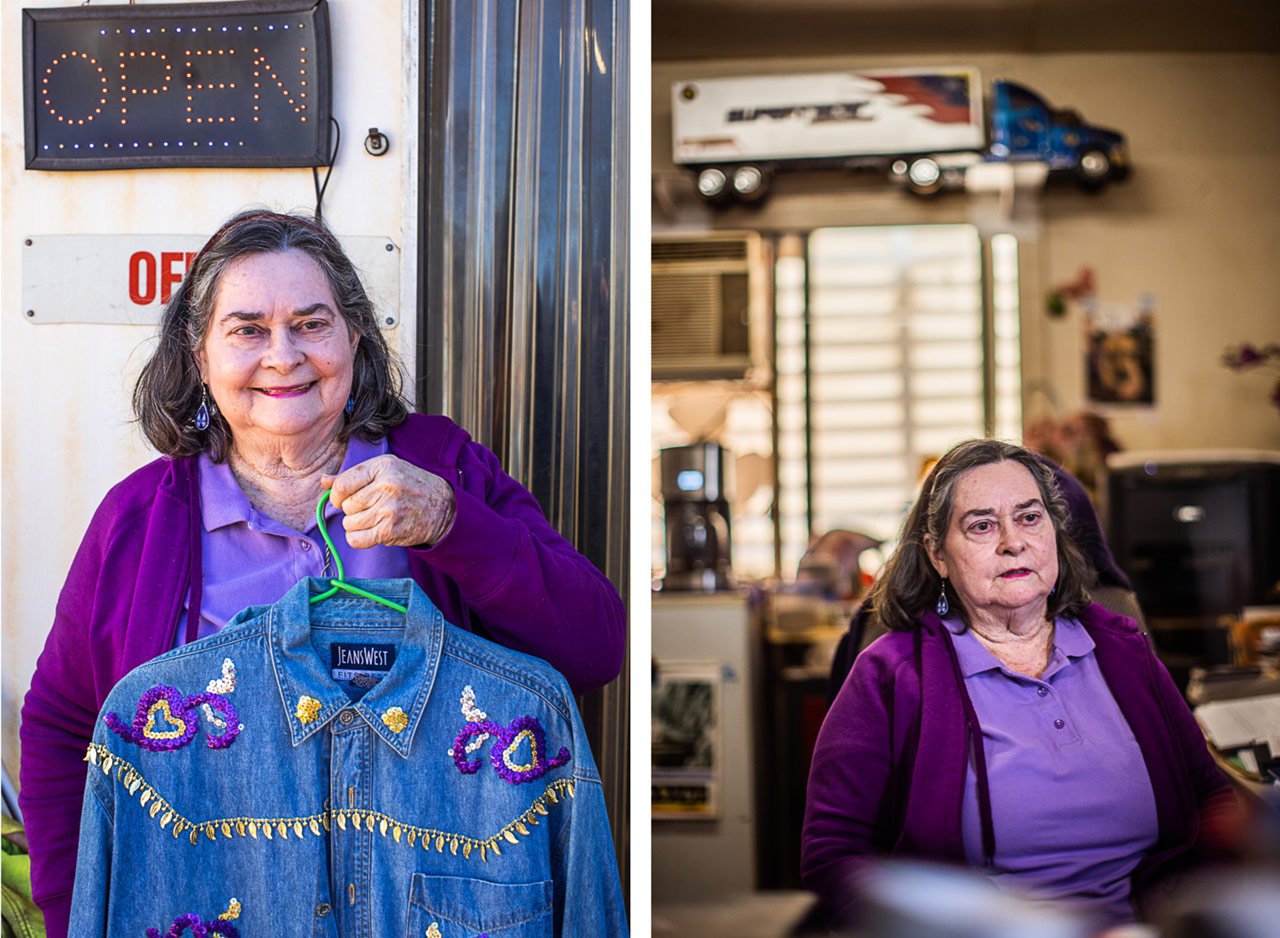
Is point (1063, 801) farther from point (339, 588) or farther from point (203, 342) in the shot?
point (203, 342)

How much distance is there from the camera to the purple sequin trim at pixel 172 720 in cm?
173

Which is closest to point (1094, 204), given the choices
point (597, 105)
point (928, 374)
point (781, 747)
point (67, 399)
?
point (928, 374)

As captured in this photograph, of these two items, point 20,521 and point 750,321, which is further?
point 750,321

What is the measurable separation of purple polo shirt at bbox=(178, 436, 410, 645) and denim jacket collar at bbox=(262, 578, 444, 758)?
0.14 metres

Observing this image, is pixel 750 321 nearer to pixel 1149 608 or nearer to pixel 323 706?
pixel 1149 608

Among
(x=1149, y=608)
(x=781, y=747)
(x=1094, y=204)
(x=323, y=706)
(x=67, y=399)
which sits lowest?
(x=781, y=747)

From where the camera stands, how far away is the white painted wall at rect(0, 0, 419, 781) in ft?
7.75

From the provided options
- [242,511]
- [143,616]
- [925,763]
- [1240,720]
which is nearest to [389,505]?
[242,511]

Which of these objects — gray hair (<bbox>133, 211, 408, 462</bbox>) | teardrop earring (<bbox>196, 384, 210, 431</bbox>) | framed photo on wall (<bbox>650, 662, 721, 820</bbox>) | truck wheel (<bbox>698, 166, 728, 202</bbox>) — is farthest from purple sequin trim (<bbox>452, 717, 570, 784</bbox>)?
truck wheel (<bbox>698, 166, 728, 202</bbox>)

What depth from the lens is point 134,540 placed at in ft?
6.48

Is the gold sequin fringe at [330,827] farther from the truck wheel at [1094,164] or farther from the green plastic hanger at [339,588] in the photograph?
the truck wheel at [1094,164]

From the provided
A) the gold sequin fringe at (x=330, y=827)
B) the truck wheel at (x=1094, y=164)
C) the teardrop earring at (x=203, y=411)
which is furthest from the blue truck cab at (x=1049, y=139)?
the gold sequin fringe at (x=330, y=827)

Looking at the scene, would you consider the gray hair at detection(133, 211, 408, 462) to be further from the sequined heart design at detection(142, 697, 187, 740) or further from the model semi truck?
the model semi truck

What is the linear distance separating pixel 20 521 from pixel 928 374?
5368 millimetres
